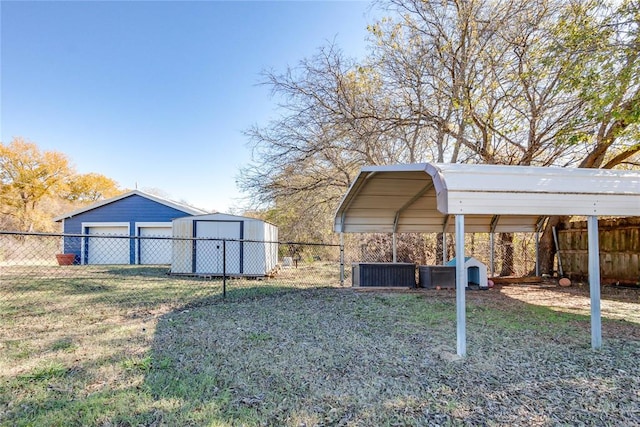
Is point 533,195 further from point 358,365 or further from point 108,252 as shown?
point 108,252

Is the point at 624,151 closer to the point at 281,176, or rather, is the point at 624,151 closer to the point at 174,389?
the point at 281,176

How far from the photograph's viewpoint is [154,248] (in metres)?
15.8

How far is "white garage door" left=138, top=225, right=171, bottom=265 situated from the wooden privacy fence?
51.3 feet

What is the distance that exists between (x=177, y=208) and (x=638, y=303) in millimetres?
16554

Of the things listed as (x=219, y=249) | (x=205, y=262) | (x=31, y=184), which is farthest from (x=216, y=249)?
(x=31, y=184)

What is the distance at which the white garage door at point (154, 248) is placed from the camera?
50.7ft

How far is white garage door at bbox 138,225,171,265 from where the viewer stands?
50.7ft

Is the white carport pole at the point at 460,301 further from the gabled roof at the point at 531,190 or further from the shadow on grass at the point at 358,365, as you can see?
the gabled roof at the point at 531,190

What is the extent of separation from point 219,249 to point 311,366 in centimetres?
782

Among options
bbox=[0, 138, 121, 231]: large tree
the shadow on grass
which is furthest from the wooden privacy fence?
bbox=[0, 138, 121, 231]: large tree

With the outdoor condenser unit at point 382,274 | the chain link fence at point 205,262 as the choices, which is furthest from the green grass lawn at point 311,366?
the outdoor condenser unit at point 382,274

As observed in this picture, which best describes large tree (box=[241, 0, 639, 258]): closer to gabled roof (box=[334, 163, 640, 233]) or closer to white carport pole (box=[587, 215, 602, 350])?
gabled roof (box=[334, 163, 640, 233])

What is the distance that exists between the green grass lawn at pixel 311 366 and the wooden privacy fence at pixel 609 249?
3.42 meters

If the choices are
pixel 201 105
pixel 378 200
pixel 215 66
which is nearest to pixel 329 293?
pixel 378 200
